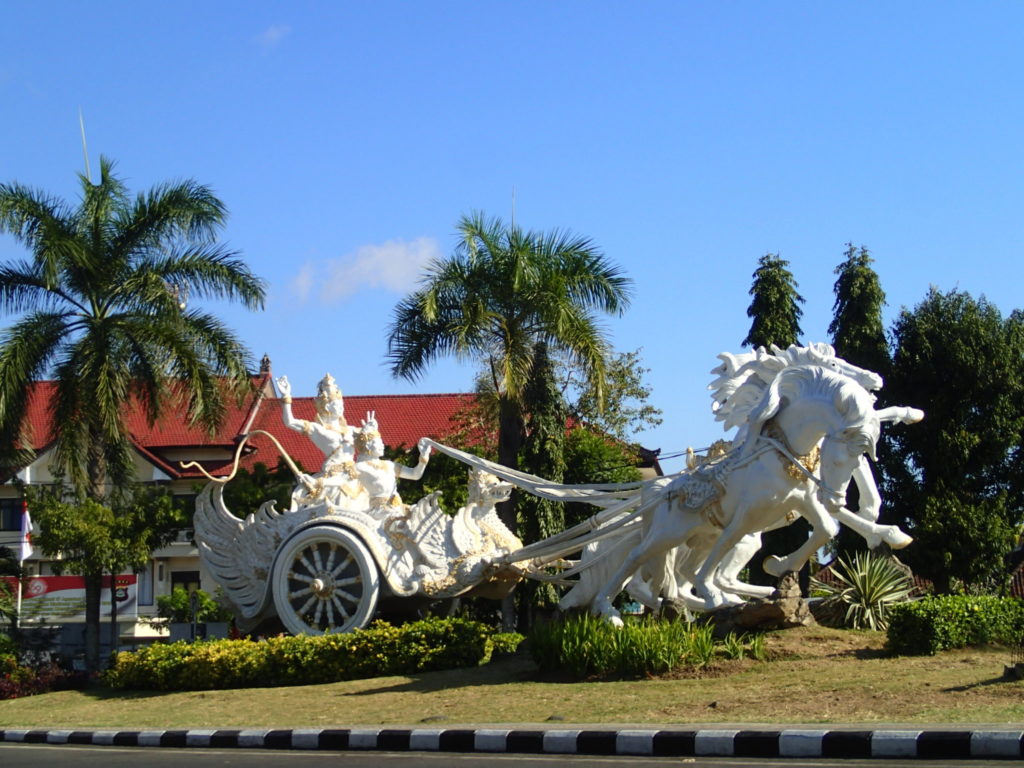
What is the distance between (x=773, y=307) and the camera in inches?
1079

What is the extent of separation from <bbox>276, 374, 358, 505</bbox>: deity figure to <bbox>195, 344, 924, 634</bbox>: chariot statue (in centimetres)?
2

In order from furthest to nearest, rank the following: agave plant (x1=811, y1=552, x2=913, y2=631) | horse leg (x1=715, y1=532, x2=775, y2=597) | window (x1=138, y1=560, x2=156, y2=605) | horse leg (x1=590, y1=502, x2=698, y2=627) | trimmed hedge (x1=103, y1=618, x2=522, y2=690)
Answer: window (x1=138, y1=560, x2=156, y2=605)
trimmed hedge (x1=103, y1=618, x2=522, y2=690)
horse leg (x1=715, y1=532, x2=775, y2=597)
agave plant (x1=811, y1=552, x2=913, y2=631)
horse leg (x1=590, y1=502, x2=698, y2=627)

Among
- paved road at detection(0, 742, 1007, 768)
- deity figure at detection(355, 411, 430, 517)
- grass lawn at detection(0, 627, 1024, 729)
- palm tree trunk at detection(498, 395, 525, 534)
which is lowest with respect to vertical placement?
paved road at detection(0, 742, 1007, 768)

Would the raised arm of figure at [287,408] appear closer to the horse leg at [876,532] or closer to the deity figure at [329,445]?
the deity figure at [329,445]

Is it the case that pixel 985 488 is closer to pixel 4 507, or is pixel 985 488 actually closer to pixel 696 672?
pixel 696 672

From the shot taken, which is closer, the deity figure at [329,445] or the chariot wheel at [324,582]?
the chariot wheel at [324,582]

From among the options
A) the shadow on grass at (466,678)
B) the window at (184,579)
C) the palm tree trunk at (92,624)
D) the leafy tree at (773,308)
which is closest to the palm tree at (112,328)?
the palm tree trunk at (92,624)

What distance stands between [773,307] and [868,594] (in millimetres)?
15681

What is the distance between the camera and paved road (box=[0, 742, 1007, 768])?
7195 millimetres

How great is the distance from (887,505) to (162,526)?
15.3 metres

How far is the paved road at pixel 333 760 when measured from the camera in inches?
283

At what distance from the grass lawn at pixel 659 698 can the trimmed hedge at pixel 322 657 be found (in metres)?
0.30

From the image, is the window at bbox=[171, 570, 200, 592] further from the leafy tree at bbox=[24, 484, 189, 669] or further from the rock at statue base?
the rock at statue base

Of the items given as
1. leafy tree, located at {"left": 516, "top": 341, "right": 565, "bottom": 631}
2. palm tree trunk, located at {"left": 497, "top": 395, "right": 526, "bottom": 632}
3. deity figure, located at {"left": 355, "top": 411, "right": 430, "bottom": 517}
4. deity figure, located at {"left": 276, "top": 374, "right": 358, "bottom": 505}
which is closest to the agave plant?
deity figure, located at {"left": 355, "top": 411, "right": 430, "bottom": 517}
